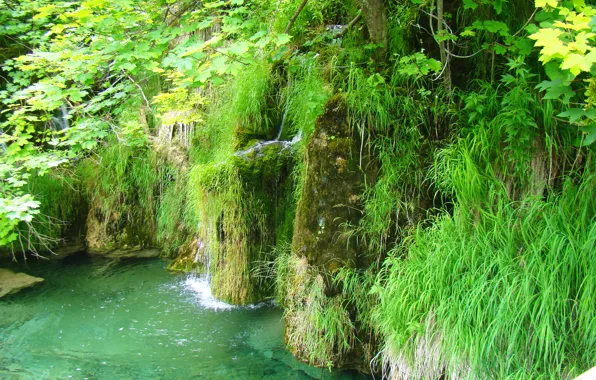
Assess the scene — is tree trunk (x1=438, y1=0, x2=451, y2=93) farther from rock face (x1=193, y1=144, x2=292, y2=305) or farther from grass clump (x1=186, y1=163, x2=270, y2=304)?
grass clump (x1=186, y1=163, x2=270, y2=304)

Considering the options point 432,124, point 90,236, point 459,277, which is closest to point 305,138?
point 432,124

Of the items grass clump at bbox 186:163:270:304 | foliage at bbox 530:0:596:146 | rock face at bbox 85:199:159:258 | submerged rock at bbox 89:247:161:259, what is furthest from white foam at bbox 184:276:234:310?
foliage at bbox 530:0:596:146

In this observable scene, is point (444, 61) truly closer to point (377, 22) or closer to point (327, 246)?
point (377, 22)

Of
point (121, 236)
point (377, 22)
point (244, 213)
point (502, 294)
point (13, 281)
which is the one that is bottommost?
point (13, 281)

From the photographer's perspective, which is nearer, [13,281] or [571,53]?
[571,53]

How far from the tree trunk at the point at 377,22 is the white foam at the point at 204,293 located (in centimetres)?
346

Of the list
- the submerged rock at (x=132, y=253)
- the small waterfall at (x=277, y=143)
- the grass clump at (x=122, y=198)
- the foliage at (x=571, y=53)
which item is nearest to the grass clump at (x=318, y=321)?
the small waterfall at (x=277, y=143)

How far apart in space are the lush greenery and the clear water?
1.18 feet

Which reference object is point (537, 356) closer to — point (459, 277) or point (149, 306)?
point (459, 277)

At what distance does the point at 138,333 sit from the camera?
16.4ft

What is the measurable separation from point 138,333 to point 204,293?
1082 mm

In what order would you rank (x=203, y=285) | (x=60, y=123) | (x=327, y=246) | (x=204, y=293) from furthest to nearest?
(x=60, y=123) → (x=203, y=285) → (x=204, y=293) → (x=327, y=246)

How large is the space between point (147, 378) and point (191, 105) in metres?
3.86

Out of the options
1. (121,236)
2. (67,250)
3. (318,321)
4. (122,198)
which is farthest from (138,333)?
(67,250)
